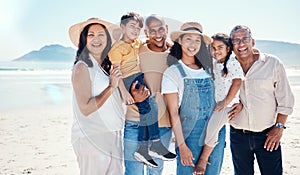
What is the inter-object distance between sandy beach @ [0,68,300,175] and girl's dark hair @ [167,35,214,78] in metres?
2.16

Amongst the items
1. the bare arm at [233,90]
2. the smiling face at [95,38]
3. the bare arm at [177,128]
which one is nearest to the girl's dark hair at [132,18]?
the smiling face at [95,38]

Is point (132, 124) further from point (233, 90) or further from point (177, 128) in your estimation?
point (233, 90)

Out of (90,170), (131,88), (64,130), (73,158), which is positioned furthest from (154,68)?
(64,130)

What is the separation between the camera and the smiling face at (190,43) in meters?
2.33

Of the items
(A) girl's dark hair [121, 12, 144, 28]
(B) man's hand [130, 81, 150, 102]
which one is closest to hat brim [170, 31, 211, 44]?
(A) girl's dark hair [121, 12, 144, 28]

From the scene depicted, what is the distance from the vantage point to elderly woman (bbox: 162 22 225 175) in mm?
2291

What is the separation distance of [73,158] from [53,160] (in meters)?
0.28

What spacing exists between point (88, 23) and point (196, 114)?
1.01 meters

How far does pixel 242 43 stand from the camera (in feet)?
8.50

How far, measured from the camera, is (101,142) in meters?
2.40

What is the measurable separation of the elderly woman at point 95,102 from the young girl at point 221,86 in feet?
2.19

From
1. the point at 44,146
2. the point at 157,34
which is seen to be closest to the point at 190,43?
the point at 157,34

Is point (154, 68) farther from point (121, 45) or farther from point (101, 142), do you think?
point (101, 142)

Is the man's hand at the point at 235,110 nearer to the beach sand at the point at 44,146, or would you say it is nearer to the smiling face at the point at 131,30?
the smiling face at the point at 131,30
